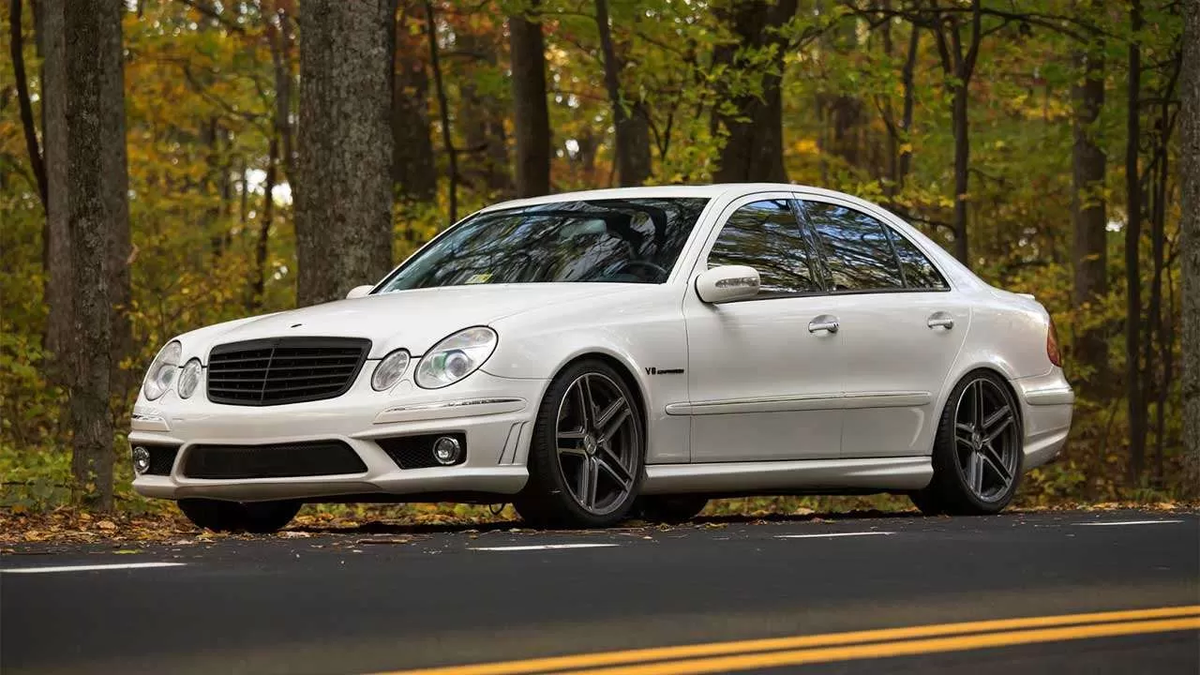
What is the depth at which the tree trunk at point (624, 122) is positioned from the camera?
22.8 meters

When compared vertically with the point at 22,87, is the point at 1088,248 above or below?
below

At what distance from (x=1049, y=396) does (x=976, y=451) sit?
76 centimetres

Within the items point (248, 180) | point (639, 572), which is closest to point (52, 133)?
point (639, 572)

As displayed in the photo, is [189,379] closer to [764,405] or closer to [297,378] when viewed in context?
[297,378]

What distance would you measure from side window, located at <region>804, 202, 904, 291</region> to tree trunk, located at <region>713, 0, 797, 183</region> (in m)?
10.2

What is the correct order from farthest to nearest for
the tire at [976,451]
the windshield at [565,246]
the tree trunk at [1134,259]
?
the tree trunk at [1134,259] → the tire at [976,451] → the windshield at [565,246]

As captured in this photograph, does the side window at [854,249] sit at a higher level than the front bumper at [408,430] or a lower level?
higher

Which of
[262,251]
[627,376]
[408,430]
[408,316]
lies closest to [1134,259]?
[262,251]

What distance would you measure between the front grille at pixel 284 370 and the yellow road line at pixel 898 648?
3892mm

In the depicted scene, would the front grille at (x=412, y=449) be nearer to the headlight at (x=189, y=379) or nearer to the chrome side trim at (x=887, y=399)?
the headlight at (x=189, y=379)

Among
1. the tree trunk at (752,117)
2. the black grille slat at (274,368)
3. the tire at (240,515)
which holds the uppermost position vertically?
the tree trunk at (752,117)

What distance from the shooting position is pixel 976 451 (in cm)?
1186

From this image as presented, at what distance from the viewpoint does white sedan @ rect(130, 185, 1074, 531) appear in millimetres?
9195

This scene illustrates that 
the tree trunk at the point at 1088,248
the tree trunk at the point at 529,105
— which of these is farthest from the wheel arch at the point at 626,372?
the tree trunk at the point at 1088,248
